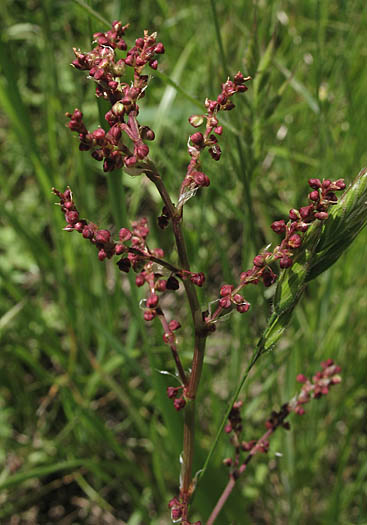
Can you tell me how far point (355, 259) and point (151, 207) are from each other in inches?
63.4

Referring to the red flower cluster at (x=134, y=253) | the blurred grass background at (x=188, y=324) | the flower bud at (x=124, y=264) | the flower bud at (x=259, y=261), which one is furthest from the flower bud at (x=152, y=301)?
the blurred grass background at (x=188, y=324)

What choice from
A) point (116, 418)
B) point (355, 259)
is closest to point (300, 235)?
point (355, 259)

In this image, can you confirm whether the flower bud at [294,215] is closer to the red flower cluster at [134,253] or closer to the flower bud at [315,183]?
the flower bud at [315,183]

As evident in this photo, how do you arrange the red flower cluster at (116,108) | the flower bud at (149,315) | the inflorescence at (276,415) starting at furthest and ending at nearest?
the inflorescence at (276,415), the flower bud at (149,315), the red flower cluster at (116,108)

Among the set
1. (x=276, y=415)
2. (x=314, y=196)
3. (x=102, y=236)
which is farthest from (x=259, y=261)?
(x=276, y=415)

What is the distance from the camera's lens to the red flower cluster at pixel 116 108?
0.90m

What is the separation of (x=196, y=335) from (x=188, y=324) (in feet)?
4.54

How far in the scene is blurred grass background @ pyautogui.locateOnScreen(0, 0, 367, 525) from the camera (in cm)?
184

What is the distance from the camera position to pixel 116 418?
2.86 m

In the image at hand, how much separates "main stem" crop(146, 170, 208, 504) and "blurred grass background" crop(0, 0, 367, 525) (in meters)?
0.35

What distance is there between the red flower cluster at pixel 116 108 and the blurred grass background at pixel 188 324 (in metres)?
0.56

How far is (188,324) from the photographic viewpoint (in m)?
2.41

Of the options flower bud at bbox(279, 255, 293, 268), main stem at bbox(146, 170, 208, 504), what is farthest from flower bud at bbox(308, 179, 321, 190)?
main stem at bbox(146, 170, 208, 504)

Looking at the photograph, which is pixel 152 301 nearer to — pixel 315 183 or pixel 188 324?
pixel 315 183
